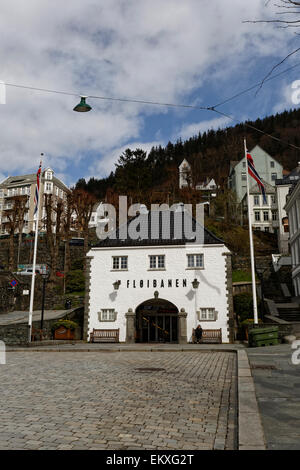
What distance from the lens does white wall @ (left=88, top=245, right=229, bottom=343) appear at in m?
25.4

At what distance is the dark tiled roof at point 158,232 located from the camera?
27.4 metres

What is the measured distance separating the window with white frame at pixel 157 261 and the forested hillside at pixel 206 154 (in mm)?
42572

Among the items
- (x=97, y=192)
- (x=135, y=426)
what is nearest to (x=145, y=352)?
(x=135, y=426)

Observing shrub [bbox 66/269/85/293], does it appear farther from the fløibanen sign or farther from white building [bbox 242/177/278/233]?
white building [bbox 242/177/278/233]

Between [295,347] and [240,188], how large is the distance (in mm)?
63115

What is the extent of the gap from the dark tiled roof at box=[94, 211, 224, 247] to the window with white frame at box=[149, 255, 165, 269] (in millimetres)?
955

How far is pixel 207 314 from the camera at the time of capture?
83.0 ft

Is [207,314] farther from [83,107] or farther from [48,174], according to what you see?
[48,174]

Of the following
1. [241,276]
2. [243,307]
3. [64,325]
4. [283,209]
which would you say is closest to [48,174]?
[283,209]

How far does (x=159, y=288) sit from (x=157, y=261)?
1.97 meters

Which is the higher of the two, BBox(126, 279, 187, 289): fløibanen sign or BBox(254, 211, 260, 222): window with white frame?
BBox(254, 211, 260, 222): window with white frame

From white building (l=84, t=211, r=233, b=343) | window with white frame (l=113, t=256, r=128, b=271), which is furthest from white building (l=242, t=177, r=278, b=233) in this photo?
window with white frame (l=113, t=256, r=128, b=271)

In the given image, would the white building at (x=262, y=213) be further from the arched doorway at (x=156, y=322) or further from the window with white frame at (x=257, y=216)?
the arched doorway at (x=156, y=322)

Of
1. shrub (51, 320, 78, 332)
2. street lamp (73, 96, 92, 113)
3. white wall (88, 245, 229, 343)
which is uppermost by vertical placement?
street lamp (73, 96, 92, 113)
